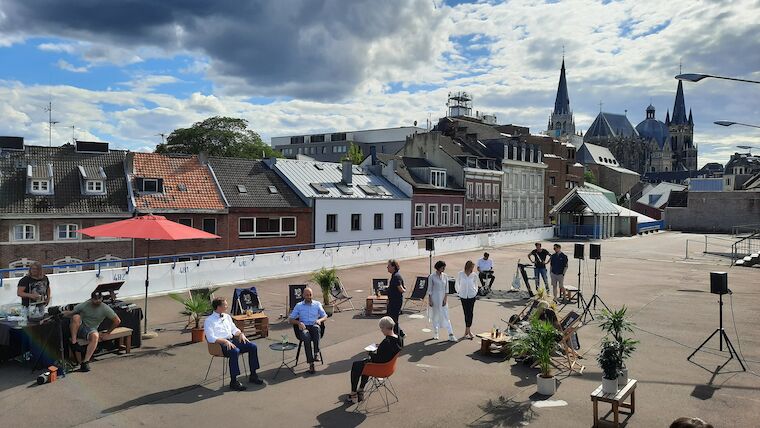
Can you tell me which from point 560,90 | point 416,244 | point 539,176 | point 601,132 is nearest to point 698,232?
point 539,176

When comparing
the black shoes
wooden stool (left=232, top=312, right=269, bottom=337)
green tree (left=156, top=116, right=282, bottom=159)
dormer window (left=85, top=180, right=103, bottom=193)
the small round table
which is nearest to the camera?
the black shoes

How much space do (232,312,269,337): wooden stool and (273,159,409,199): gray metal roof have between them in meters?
24.7

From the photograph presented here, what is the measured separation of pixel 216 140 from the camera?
65.8 m

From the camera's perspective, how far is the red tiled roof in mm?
32594

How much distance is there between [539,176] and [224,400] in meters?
59.9

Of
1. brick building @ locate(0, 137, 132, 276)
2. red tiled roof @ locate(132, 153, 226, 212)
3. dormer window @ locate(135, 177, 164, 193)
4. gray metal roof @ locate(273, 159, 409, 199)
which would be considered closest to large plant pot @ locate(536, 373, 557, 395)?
brick building @ locate(0, 137, 132, 276)

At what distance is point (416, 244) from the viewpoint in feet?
104

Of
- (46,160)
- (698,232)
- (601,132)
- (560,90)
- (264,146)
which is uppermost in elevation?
(560,90)

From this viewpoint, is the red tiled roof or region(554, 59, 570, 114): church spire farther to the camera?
region(554, 59, 570, 114): church spire

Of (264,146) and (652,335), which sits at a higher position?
(264,146)

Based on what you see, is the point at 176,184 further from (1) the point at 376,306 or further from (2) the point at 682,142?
(2) the point at 682,142

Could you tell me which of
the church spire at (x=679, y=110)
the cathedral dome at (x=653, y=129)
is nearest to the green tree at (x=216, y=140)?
the cathedral dome at (x=653, y=129)

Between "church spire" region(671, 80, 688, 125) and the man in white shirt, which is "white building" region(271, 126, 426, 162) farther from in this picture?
"church spire" region(671, 80, 688, 125)

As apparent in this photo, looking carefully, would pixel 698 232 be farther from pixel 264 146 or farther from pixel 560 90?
pixel 560 90
